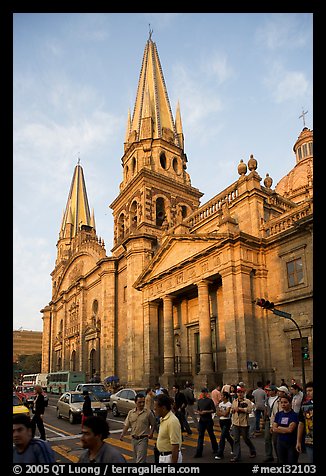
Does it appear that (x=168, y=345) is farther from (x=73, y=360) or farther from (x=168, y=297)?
(x=73, y=360)

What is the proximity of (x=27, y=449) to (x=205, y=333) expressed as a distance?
20855 millimetres

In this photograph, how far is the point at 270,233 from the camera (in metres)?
23.9

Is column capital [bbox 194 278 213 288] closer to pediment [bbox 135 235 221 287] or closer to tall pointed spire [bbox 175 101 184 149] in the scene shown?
pediment [bbox 135 235 221 287]

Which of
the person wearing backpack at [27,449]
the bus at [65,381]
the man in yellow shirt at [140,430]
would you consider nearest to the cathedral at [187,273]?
the bus at [65,381]

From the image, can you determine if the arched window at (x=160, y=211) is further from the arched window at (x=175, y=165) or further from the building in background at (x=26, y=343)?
the building in background at (x=26, y=343)

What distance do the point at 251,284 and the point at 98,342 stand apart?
26.5 m

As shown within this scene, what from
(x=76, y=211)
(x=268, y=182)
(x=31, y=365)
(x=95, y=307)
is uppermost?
(x=76, y=211)

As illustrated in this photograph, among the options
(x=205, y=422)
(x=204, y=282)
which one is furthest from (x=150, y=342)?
(x=205, y=422)

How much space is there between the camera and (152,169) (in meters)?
40.7

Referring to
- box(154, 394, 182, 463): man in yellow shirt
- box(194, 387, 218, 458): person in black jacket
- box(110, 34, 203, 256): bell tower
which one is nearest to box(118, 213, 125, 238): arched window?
box(110, 34, 203, 256): bell tower

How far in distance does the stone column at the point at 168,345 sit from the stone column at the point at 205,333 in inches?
147

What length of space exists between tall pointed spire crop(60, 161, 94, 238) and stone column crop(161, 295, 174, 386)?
167 feet

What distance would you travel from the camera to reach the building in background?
128500 millimetres
